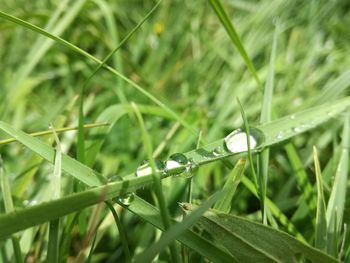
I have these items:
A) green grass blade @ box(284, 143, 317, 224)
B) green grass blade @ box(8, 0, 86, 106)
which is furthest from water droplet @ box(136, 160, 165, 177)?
green grass blade @ box(8, 0, 86, 106)

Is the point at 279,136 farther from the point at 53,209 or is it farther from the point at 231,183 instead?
the point at 53,209

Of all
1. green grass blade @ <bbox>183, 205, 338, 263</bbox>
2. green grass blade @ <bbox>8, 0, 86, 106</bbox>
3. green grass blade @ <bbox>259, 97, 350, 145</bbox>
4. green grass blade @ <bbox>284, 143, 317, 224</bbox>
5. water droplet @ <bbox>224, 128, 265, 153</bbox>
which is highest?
green grass blade @ <bbox>8, 0, 86, 106</bbox>

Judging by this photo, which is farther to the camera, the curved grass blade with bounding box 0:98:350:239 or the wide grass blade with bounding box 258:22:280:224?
the wide grass blade with bounding box 258:22:280:224

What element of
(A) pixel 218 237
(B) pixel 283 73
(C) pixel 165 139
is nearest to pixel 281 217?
(A) pixel 218 237

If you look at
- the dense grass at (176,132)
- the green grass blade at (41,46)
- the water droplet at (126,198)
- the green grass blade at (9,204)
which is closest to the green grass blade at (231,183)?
the dense grass at (176,132)

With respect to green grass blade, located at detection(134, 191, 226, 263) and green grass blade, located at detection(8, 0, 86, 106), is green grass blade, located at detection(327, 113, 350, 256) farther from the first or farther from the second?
green grass blade, located at detection(8, 0, 86, 106)

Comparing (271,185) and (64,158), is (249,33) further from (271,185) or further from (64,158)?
(64,158)

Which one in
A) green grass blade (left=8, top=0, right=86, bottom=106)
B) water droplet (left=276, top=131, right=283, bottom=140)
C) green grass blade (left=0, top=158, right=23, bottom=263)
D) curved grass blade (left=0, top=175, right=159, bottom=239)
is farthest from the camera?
green grass blade (left=8, top=0, right=86, bottom=106)
